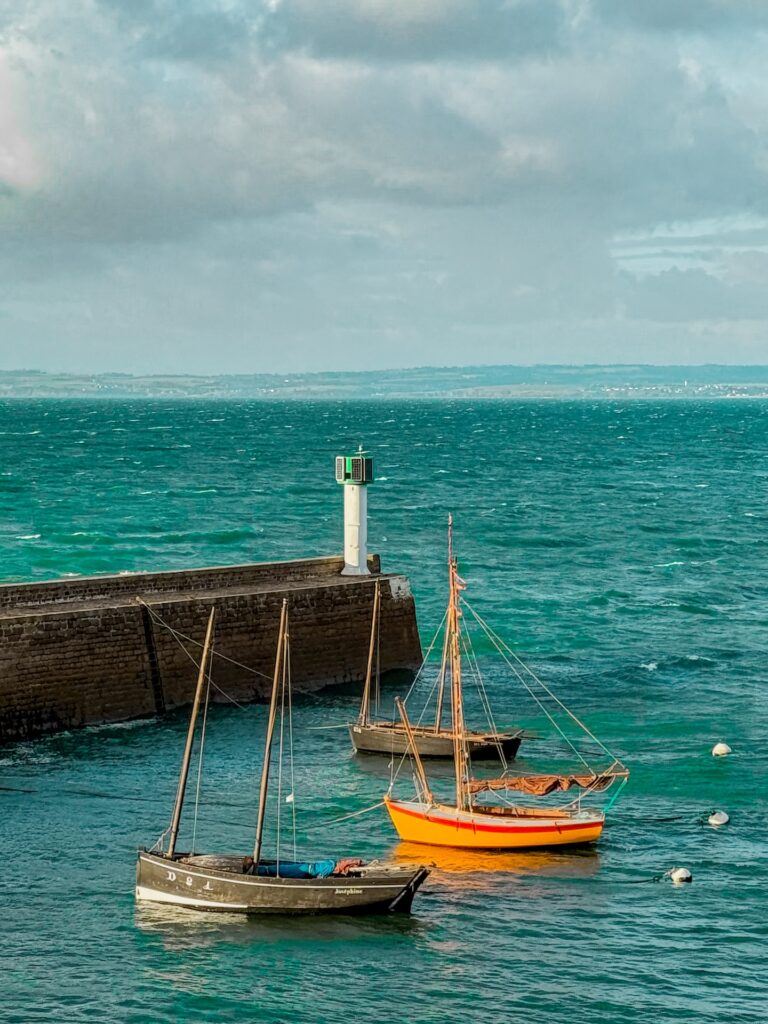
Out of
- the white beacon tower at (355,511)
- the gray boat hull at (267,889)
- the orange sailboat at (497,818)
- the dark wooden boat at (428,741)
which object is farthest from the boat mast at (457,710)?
the white beacon tower at (355,511)

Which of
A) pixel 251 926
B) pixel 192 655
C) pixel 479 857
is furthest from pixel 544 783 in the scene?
pixel 192 655

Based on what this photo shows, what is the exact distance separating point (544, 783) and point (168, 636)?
37.3ft

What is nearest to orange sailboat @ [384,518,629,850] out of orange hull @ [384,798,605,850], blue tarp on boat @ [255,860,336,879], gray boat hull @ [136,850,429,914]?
orange hull @ [384,798,605,850]

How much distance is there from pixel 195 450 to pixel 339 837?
12813 centimetres

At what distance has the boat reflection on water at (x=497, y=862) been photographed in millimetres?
30734

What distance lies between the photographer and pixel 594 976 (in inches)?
1019

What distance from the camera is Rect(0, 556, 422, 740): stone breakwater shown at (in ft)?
126

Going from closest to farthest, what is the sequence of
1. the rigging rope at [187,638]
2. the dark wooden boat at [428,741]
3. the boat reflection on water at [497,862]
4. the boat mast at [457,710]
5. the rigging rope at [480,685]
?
1. the boat reflection on water at [497,862]
2. the boat mast at [457,710]
3. the rigging rope at [480,685]
4. the dark wooden boat at [428,741]
5. the rigging rope at [187,638]

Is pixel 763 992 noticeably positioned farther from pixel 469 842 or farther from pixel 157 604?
pixel 157 604

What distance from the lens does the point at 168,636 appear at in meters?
41.1

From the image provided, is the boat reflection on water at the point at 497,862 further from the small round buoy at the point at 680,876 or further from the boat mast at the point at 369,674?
the boat mast at the point at 369,674

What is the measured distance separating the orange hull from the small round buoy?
227cm

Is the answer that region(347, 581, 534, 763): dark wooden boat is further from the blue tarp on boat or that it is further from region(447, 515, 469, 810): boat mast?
the blue tarp on boat

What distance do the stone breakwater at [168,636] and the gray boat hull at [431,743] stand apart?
5071 mm
